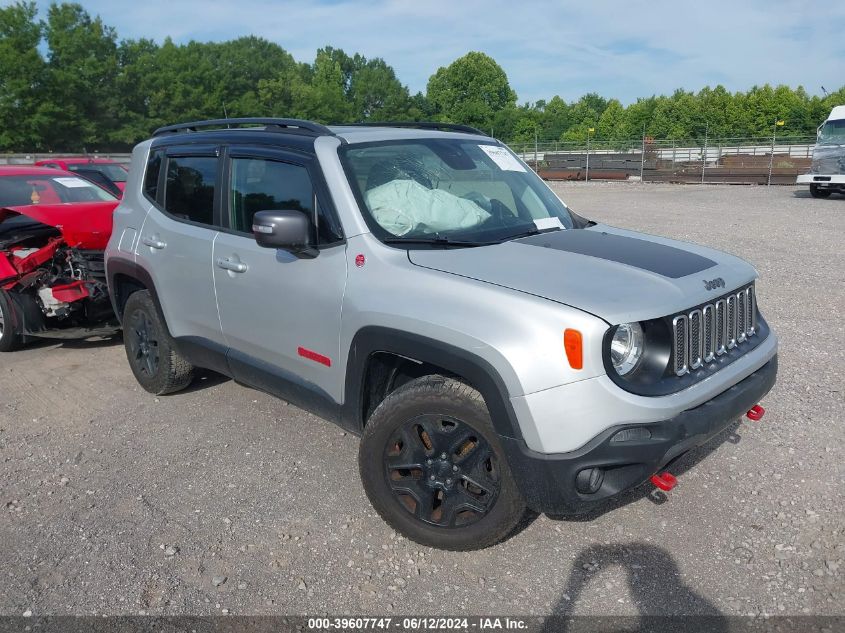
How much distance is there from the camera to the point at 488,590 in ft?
9.86

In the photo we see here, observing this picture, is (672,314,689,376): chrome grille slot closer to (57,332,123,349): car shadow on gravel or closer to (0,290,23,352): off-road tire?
(57,332,123,349): car shadow on gravel

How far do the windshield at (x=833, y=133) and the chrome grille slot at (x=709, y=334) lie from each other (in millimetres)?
20968

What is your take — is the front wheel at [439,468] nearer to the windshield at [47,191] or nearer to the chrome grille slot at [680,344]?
the chrome grille slot at [680,344]

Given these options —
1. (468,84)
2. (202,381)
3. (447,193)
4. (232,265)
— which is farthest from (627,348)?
(468,84)

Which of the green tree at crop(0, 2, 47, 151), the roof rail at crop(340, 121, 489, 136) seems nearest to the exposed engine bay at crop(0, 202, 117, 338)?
the roof rail at crop(340, 121, 489, 136)

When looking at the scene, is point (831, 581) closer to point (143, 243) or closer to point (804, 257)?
point (143, 243)

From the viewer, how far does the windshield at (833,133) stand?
67.8 feet

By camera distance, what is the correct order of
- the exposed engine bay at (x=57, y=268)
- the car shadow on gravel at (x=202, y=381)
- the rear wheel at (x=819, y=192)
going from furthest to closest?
the rear wheel at (x=819, y=192) → the exposed engine bay at (x=57, y=268) → the car shadow on gravel at (x=202, y=381)

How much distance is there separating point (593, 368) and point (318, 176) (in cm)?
179

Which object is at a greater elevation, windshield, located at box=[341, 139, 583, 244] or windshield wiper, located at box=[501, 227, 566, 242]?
Answer: windshield, located at box=[341, 139, 583, 244]

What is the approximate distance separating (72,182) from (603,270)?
693 cm

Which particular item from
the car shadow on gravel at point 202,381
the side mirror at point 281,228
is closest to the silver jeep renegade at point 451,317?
the side mirror at point 281,228

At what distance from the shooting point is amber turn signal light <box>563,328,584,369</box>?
105 inches

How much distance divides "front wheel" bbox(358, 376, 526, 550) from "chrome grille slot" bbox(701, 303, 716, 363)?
3.45 feet
